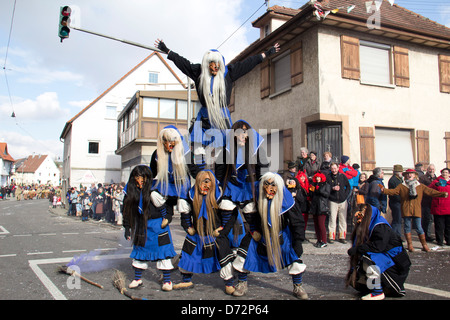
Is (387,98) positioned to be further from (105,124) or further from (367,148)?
(105,124)

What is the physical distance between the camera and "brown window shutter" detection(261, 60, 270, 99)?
48.7 ft

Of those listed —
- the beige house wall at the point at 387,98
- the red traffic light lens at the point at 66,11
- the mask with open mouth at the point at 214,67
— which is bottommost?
the mask with open mouth at the point at 214,67

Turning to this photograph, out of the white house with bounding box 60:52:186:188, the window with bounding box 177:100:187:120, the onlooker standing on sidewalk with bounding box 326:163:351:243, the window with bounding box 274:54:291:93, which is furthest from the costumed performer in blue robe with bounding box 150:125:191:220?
the white house with bounding box 60:52:186:188

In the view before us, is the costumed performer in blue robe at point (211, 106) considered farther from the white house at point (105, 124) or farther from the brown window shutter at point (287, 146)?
the white house at point (105, 124)

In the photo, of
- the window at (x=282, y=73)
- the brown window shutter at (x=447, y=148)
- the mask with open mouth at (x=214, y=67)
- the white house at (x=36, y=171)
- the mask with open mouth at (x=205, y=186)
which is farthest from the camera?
the white house at (x=36, y=171)

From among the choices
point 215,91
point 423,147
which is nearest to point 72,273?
point 215,91

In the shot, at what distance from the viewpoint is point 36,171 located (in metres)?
95.4

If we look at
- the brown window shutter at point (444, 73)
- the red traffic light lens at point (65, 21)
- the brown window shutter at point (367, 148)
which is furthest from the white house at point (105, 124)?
the red traffic light lens at point (65, 21)

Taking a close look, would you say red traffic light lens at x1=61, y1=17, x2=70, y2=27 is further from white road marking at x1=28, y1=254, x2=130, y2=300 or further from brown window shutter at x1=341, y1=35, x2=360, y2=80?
brown window shutter at x1=341, y1=35, x2=360, y2=80

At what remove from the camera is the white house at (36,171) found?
312 ft

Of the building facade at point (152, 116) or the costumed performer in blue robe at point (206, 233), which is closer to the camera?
the costumed performer in blue robe at point (206, 233)

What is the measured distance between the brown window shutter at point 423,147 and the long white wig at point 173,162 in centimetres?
1101

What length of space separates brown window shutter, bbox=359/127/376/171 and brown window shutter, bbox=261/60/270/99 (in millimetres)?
4234

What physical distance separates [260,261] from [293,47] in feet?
34.0
